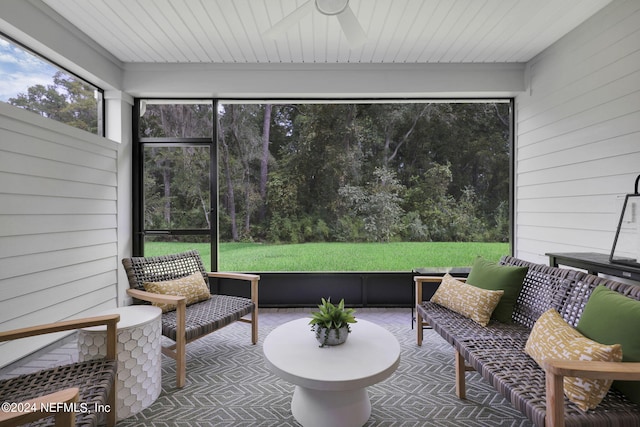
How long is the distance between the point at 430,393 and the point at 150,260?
258 centimetres

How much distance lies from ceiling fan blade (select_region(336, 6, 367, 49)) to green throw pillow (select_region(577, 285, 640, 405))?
86.3 inches

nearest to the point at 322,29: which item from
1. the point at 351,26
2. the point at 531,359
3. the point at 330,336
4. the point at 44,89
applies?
the point at 351,26

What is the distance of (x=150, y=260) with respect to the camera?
2850 mm

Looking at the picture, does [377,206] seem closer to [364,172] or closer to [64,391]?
[364,172]

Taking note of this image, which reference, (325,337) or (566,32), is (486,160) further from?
(325,337)

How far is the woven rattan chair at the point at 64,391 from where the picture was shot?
1065 millimetres

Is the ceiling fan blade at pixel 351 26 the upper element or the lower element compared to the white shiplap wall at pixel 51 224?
upper

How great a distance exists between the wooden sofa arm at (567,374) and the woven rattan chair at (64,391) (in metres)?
1.84

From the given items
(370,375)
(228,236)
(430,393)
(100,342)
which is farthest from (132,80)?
(430,393)

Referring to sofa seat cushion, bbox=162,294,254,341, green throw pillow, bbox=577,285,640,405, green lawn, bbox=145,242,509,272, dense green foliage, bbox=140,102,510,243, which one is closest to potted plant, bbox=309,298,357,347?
sofa seat cushion, bbox=162,294,254,341

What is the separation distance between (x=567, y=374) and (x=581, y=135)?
254 centimetres

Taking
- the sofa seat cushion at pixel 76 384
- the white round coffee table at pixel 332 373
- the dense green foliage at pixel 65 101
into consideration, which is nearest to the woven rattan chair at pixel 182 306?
the sofa seat cushion at pixel 76 384

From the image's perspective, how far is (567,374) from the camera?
1.22m

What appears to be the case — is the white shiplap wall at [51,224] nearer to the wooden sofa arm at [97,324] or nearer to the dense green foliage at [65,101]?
the dense green foliage at [65,101]
